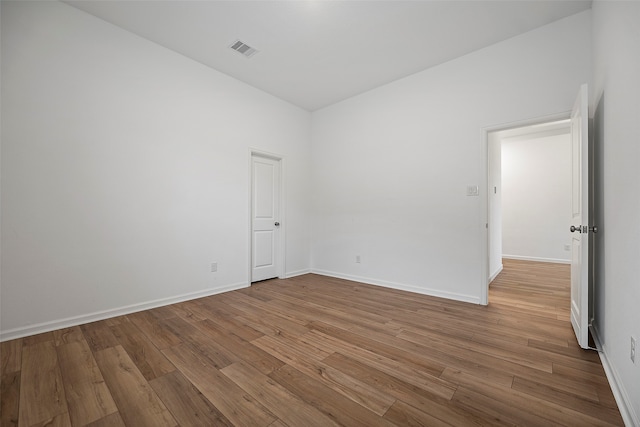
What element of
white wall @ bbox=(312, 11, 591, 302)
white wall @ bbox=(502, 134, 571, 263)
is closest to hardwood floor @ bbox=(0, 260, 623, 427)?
white wall @ bbox=(312, 11, 591, 302)

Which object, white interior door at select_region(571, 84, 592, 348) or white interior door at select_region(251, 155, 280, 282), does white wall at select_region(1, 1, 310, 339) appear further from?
white interior door at select_region(571, 84, 592, 348)

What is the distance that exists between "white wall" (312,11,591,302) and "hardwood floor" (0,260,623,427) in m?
0.86

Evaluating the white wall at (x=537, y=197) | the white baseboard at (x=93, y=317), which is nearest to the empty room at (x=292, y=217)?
the white baseboard at (x=93, y=317)

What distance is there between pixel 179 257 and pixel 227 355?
176cm

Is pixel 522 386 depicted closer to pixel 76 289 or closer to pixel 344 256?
pixel 344 256

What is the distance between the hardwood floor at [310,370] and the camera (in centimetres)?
138

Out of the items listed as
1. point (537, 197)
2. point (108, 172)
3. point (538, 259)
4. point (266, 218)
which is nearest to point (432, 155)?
point (266, 218)

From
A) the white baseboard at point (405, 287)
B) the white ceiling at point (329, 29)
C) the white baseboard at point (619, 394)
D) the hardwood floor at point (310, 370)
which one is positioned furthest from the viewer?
the white baseboard at point (405, 287)

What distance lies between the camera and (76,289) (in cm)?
256

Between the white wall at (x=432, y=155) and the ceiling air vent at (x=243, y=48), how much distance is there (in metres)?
1.85

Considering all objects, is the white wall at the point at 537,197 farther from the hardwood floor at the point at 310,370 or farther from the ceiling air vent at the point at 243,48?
the ceiling air vent at the point at 243,48

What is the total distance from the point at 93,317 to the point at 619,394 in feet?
13.5

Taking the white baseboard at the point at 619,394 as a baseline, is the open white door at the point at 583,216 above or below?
above

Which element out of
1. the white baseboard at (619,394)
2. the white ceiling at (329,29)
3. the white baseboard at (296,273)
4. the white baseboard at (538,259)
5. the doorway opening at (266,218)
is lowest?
the white baseboard at (296,273)
